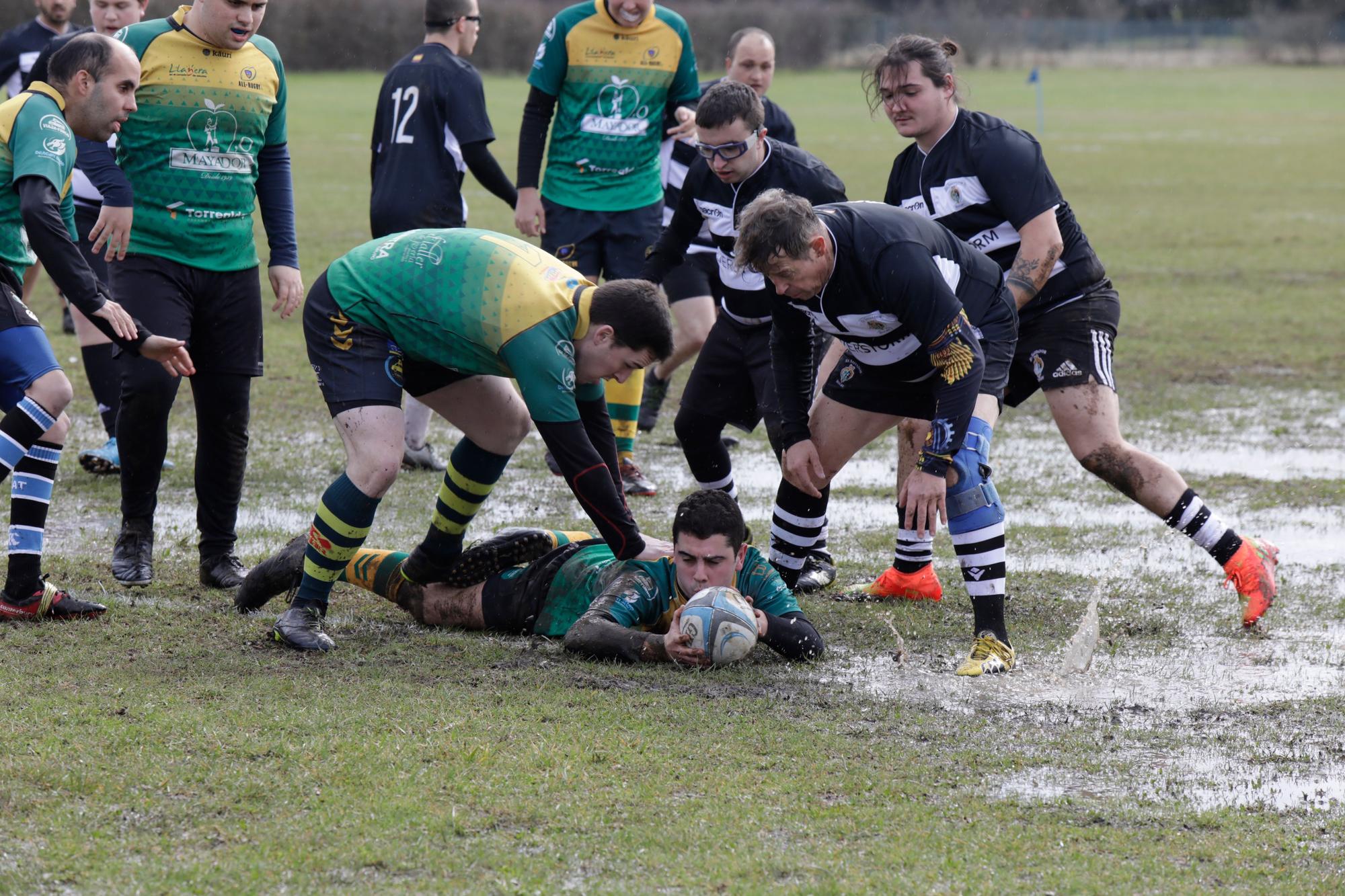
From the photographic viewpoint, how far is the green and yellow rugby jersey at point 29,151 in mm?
5418

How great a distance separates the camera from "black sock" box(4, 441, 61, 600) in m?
5.63

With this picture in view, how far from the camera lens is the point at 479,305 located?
5102mm

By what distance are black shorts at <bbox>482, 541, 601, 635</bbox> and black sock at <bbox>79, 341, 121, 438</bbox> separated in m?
3.49

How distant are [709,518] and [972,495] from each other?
95 cm

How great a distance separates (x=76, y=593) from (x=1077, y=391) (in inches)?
161

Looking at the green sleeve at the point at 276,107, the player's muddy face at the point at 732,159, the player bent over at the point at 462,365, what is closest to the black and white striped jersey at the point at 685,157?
the player's muddy face at the point at 732,159

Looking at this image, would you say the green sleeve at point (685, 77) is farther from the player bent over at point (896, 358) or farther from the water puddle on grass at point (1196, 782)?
the water puddle on grass at point (1196, 782)

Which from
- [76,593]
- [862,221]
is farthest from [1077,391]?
[76,593]

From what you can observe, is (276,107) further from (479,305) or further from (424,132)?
(424,132)

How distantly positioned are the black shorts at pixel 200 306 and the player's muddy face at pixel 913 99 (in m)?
2.72

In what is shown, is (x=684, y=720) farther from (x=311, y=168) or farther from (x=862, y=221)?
(x=311, y=168)

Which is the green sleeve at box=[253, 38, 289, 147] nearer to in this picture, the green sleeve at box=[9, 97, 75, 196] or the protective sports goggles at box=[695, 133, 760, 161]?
the green sleeve at box=[9, 97, 75, 196]

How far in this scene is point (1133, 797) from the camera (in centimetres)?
423

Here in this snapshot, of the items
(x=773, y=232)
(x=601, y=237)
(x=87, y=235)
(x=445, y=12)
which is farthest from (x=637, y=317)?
(x=87, y=235)
